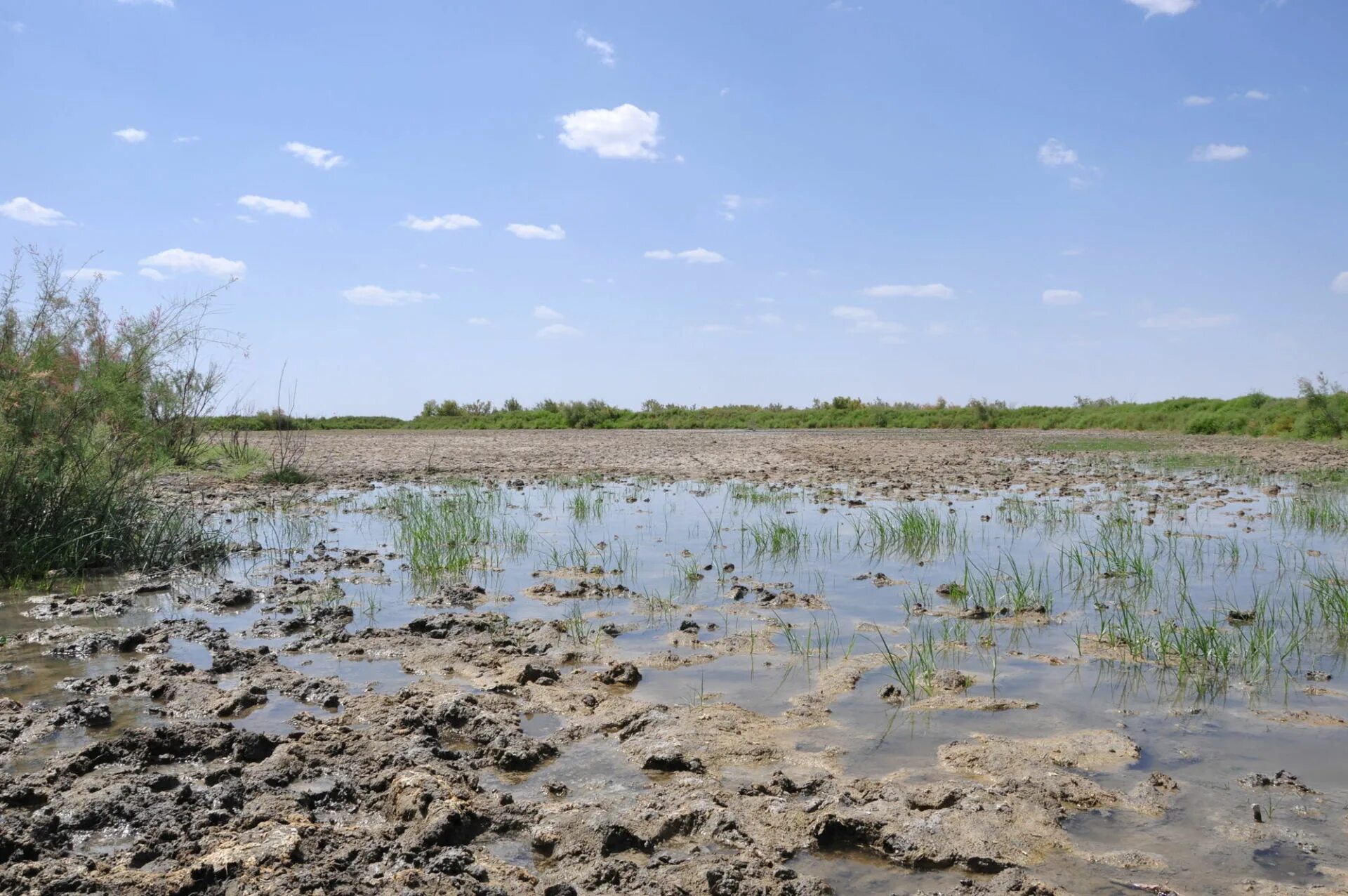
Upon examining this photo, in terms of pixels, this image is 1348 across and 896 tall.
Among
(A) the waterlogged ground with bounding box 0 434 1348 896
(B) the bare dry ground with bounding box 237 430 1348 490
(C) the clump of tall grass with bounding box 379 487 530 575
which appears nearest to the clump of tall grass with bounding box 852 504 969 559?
(A) the waterlogged ground with bounding box 0 434 1348 896

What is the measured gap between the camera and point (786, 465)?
20.7 m

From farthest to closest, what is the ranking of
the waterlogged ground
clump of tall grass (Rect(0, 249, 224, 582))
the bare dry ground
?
the bare dry ground, clump of tall grass (Rect(0, 249, 224, 582)), the waterlogged ground

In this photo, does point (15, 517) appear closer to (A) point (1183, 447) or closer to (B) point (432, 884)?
(B) point (432, 884)

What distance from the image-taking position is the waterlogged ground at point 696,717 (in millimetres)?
3184

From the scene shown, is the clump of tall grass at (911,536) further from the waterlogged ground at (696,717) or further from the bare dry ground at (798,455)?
the bare dry ground at (798,455)

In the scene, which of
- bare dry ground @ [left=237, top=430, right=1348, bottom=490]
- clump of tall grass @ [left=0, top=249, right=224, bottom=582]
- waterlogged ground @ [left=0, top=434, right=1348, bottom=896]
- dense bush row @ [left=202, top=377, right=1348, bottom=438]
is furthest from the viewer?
dense bush row @ [left=202, top=377, right=1348, bottom=438]

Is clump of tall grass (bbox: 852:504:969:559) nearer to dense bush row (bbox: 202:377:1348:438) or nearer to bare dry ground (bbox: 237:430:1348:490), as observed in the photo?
bare dry ground (bbox: 237:430:1348:490)

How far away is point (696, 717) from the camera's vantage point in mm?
4633

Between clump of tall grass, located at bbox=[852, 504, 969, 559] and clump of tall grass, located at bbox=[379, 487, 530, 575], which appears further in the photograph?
clump of tall grass, located at bbox=[852, 504, 969, 559]

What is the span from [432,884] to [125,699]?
3021mm

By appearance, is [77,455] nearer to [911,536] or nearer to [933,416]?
[911,536]

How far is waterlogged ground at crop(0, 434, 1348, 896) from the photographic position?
3184mm

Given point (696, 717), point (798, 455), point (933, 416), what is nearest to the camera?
point (696, 717)

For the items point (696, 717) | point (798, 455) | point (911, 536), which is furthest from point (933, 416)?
point (696, 717)
